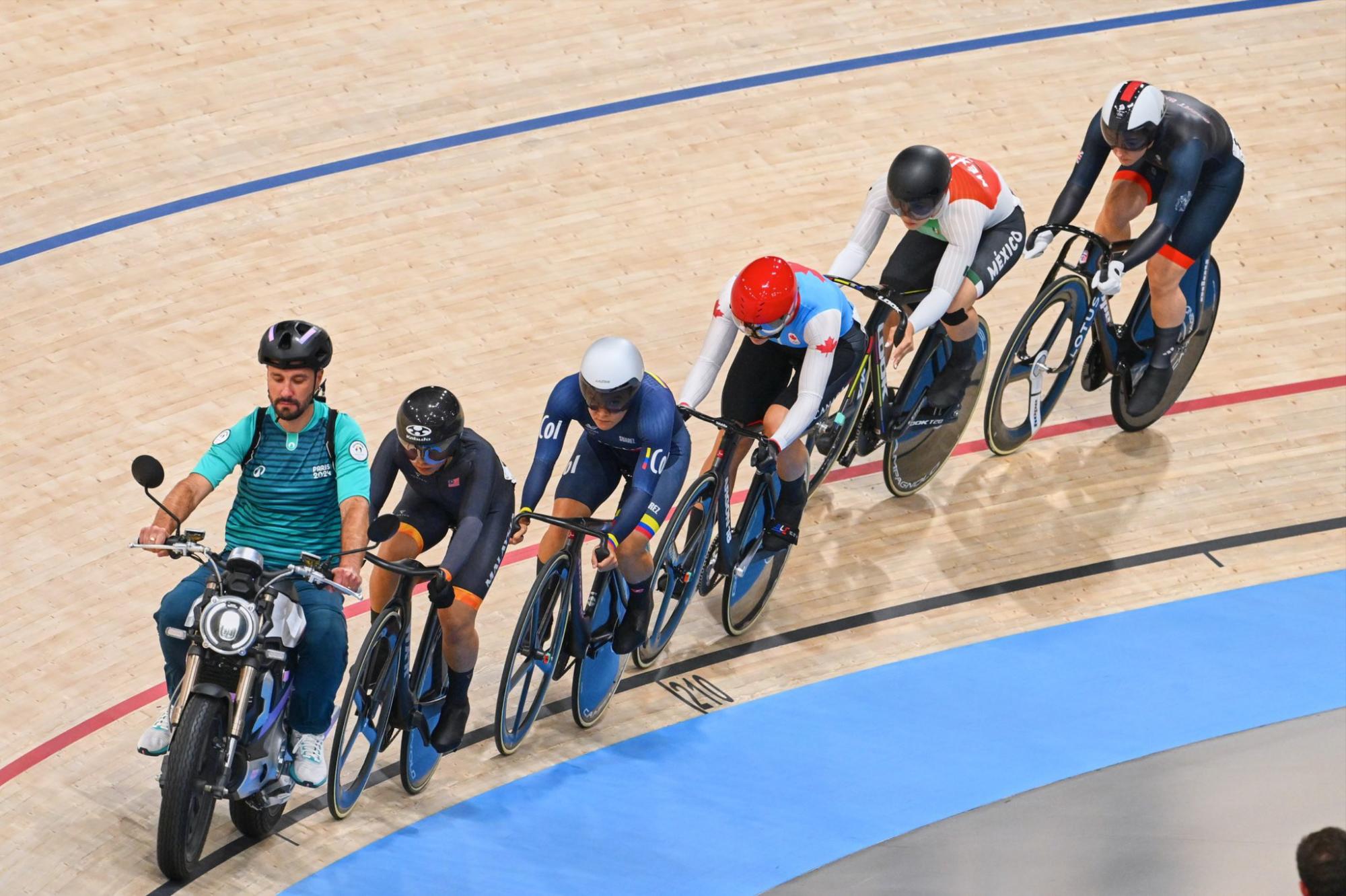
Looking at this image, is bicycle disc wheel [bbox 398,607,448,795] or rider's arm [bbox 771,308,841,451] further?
rider's arm [bbox 771,308,841,451]

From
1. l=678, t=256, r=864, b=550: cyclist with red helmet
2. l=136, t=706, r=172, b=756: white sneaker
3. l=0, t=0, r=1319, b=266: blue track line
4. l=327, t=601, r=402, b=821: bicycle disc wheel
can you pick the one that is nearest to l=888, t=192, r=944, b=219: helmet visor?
l=678, t=256, r=864, b=550: cyclist with red helmet

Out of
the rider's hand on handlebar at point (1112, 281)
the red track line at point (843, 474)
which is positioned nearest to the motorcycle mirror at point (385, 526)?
the red track line at point (843, 474)

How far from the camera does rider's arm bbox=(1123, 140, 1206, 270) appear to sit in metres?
6.07

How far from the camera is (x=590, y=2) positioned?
9133 mm

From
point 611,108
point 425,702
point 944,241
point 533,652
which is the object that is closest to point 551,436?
point 533,652

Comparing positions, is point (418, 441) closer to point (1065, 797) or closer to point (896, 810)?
point (896, 810)

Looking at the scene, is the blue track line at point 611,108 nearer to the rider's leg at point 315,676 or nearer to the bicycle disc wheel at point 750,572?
the bicycle disc wheel at point 750,572

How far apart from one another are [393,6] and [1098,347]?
4.30 meters

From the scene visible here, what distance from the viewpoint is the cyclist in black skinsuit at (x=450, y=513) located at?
445 cm

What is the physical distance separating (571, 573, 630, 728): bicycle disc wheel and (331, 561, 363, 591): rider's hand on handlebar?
3.20ft

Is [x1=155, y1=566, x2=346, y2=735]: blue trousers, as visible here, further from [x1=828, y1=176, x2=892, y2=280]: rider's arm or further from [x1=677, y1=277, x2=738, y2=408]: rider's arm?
[x1=828, y1=176, x2=892, y2=280]: rider's arm

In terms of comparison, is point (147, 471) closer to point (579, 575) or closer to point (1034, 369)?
point (579, 575)

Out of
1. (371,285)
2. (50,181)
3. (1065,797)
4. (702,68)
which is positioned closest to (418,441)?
(1065,797)

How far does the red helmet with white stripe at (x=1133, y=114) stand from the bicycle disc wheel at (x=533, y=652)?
8.61 feet
